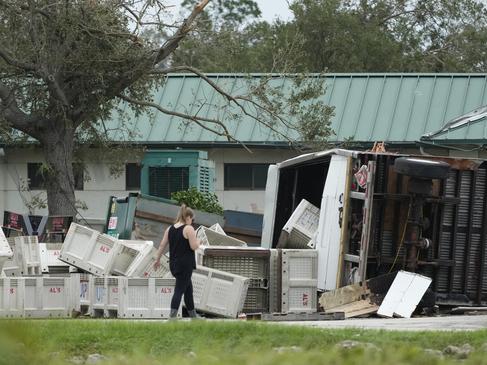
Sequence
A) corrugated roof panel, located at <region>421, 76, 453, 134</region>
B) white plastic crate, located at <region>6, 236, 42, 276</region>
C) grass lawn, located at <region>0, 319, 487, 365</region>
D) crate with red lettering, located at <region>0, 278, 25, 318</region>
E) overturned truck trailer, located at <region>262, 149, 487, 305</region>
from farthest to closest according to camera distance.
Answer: corrugated roof panel, located at <region>421, 76, 453, 134</region>
white plastic crate, located at <region>6, 236, 42, 276</region>
overturned truck trailer, located at <region>262, 149, 487, 305</region>
crate with red lettering, located at <region>0, 278, 25, 318</region>
grass lawn, located at <region>0, 319, 487, 365</region>

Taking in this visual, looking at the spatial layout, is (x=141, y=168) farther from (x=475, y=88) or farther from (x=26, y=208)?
(x=475, y=88)

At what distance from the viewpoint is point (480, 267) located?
18203 mm

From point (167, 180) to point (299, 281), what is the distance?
14.5 m

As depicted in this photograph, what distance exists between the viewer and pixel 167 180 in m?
32.4

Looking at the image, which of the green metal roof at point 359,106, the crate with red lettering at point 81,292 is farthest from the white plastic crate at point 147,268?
the green metal roof at point 359,106

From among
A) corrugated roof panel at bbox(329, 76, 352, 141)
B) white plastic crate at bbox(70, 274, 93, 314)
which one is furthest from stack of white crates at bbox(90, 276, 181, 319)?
corrugated roof panel at bbox(329, 76, 352, 141)

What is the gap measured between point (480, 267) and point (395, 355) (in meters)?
9.71

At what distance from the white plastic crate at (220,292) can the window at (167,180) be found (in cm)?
1401

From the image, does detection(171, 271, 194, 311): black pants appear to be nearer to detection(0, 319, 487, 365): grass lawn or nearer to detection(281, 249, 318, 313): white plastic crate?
detection(281, 249, 318, 313): white plastic crate

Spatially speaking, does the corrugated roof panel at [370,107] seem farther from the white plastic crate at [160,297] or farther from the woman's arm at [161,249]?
the white plastic crate at [160,297]

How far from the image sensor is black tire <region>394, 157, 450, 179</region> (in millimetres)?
17234

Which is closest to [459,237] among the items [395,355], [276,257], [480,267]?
[480,267]

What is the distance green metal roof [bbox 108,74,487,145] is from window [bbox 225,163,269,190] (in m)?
1.20

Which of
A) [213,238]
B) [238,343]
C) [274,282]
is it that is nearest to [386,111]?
[213,238]
